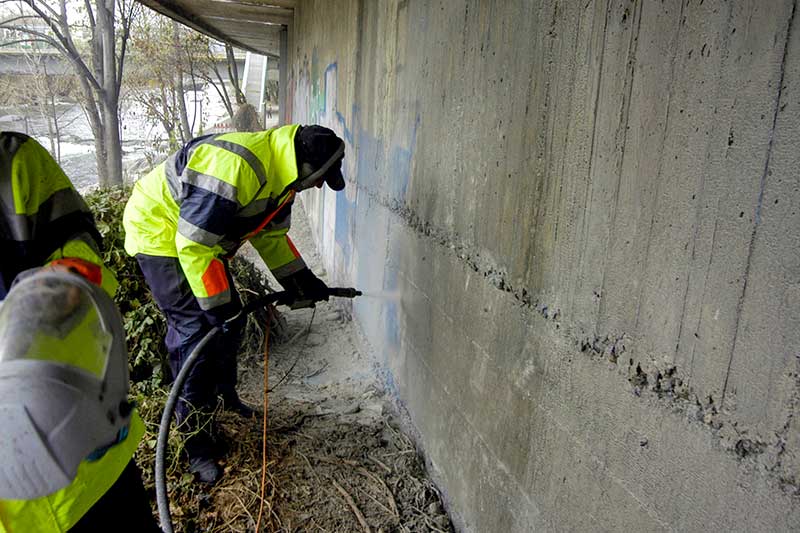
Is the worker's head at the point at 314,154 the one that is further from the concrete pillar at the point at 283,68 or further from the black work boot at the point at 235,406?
the concrete pillar at the point at 283,68

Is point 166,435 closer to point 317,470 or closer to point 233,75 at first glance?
point 317,470

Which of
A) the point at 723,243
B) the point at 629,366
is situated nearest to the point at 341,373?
the point at 629,366

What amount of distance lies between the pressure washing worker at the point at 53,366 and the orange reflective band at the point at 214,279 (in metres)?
0.99

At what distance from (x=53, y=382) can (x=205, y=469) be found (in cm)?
211

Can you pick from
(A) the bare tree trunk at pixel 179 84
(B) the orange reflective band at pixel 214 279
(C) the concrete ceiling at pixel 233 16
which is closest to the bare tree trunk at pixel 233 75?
(A) the bare tree trunk at pixel 179 84

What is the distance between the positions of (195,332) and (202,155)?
993 mm

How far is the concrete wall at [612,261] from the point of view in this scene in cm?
101

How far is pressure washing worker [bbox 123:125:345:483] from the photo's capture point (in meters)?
2.61

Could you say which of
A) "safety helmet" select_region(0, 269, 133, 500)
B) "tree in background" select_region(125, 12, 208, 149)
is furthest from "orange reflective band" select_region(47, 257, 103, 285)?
"tree in background" select_region(125, 12, 208, 149)

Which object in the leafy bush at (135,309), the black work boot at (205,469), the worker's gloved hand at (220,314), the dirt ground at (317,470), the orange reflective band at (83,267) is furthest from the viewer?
the leafy bush at (135,309)

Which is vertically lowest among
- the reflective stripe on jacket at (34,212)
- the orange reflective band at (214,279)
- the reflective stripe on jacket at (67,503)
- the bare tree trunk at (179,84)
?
the reflective stripe on jacket at (67,503)

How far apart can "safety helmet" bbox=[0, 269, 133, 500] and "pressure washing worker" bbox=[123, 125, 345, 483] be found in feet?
4.54

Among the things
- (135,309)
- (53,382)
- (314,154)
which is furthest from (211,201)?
(135,309)

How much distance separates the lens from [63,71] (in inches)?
752
